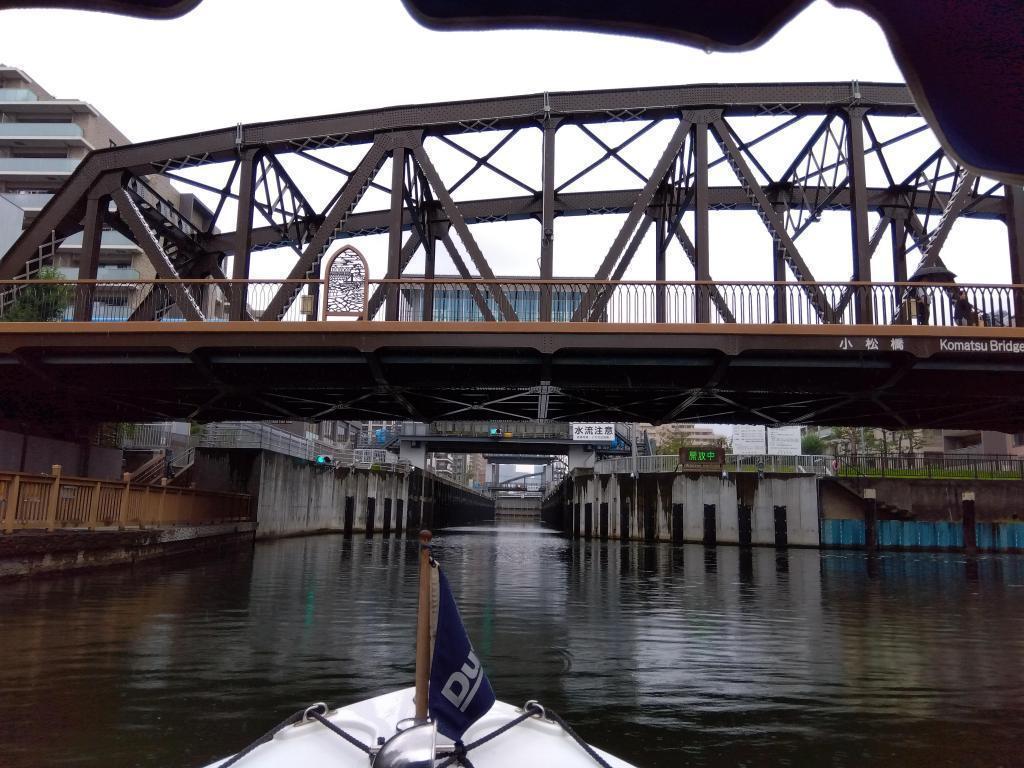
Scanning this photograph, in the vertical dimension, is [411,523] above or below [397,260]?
below

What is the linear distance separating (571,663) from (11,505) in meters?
15.8

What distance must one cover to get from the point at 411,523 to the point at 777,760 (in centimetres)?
7416

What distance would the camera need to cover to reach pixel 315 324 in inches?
754

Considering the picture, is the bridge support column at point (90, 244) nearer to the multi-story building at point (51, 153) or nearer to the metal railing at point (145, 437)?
the metal railing at point (145, 437)

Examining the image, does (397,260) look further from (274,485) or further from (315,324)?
(274,485)

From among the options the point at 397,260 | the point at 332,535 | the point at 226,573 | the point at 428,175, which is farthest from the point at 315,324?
the point at 332,535

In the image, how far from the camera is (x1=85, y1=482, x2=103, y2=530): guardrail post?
23.4m

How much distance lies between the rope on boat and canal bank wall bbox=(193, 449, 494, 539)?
1490 inches

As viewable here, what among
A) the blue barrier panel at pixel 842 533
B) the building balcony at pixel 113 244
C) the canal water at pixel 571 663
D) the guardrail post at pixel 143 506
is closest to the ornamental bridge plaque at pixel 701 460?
the blue barrier panel at pixel 842 533

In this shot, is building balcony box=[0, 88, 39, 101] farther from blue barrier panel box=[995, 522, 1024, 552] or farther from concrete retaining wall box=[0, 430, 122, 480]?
blue barrier panel box=[995, 522, 1024, 552]

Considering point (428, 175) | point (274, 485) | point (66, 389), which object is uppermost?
point (428, 175)

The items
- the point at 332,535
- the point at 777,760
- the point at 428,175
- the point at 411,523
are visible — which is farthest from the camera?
the point at 411,523

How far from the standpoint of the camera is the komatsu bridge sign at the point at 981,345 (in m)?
17.8

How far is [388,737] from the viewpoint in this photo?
4844mm
